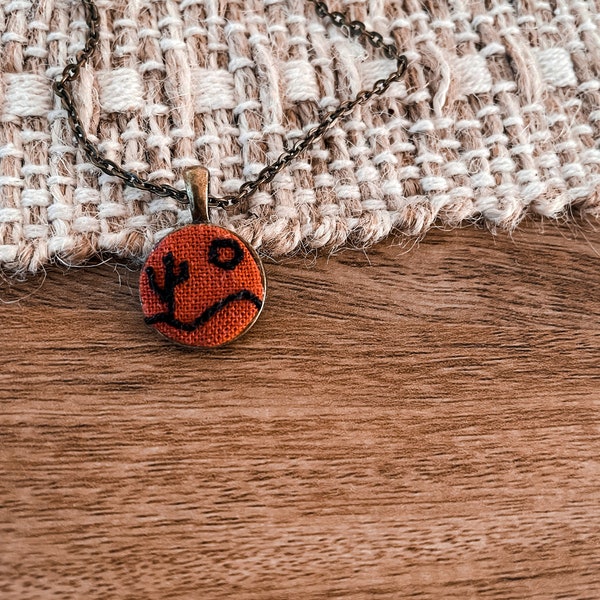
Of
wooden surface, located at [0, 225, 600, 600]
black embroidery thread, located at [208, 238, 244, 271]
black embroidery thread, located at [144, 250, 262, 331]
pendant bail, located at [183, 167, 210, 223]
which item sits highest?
pendant bail, located at [183, 167, 210, 223]

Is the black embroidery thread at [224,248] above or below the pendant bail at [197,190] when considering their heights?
below

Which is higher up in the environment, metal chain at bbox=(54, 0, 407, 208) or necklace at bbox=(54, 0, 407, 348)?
metal chain at bbox=(54, 0, 407, 208)

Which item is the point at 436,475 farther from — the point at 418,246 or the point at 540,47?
the point at 540,47

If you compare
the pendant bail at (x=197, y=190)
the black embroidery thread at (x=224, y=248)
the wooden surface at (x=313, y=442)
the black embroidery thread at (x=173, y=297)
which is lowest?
the wooden surface at (x=313, y=442)

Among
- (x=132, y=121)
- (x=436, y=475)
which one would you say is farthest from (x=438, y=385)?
(x=132, y=121)

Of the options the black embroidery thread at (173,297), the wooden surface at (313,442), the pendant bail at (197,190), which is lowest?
the wooden surface at (313,442)
